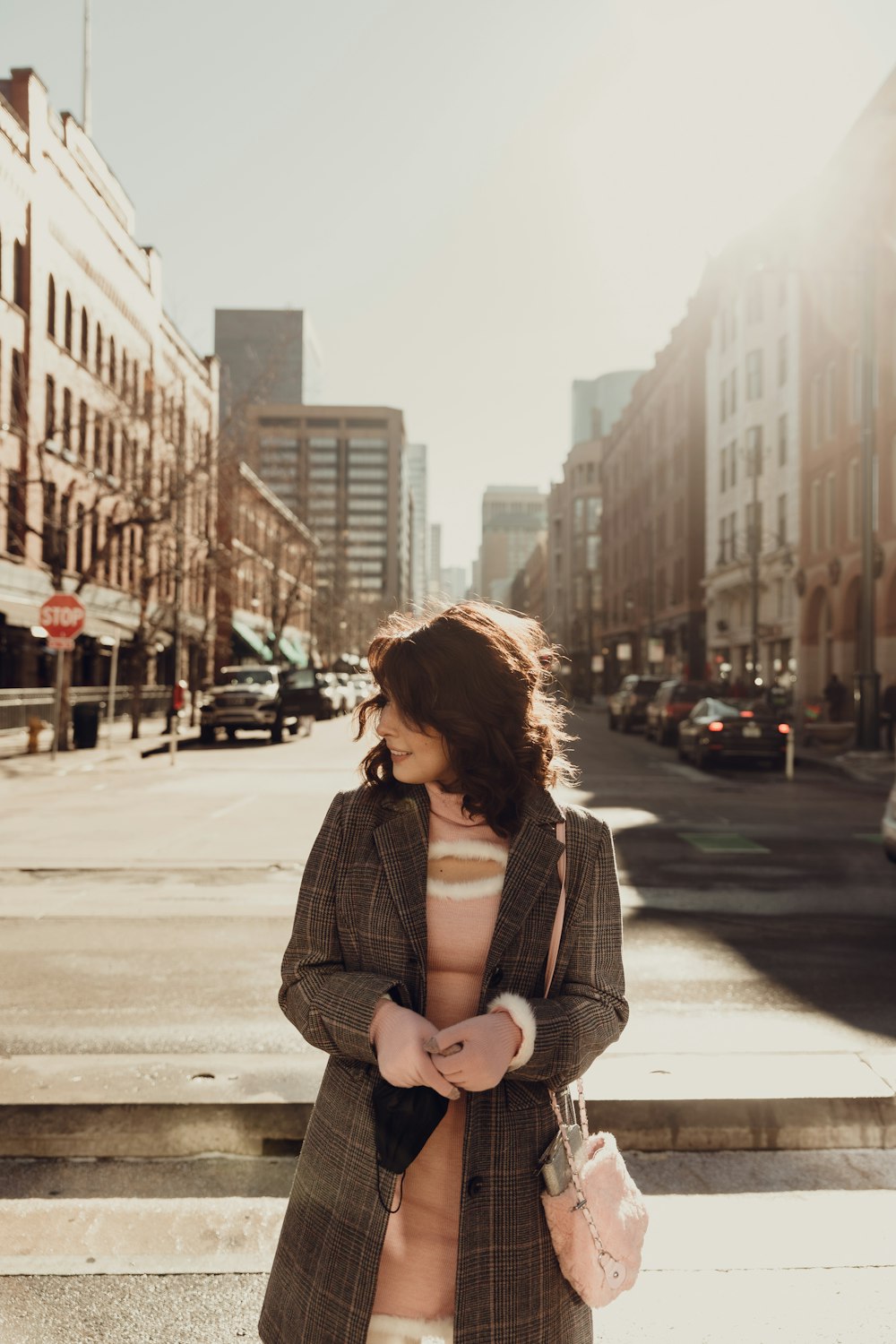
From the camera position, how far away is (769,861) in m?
11.3

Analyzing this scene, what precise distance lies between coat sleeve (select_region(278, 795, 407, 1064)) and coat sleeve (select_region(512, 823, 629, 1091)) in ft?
0.82

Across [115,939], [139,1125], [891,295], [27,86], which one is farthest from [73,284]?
[139,1125]

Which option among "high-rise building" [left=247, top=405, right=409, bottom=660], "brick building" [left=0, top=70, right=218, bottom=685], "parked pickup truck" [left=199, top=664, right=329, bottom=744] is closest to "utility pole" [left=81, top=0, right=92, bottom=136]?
"brick building" [left=0, top=70, right=218, bottom=685]

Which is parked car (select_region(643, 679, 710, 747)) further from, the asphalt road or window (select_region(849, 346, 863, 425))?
window (select_region(849, 346, 863, 425))

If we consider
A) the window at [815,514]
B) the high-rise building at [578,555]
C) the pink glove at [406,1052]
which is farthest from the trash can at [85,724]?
the high-rise building at [578,555]

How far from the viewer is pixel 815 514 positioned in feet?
137

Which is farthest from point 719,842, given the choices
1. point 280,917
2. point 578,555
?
point 578,555

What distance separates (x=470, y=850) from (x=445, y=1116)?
45cm

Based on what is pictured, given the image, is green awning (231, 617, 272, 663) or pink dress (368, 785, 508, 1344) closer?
pink dress (368, 785, 508, 1344)

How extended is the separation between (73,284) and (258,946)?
115 ft

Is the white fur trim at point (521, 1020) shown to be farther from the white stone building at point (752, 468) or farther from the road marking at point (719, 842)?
the white stone building at point (752, 468)

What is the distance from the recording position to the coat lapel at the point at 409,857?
2068mm

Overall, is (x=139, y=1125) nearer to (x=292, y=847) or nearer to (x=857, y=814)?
(x=292, y=847)

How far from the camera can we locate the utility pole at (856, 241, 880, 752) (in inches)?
926
